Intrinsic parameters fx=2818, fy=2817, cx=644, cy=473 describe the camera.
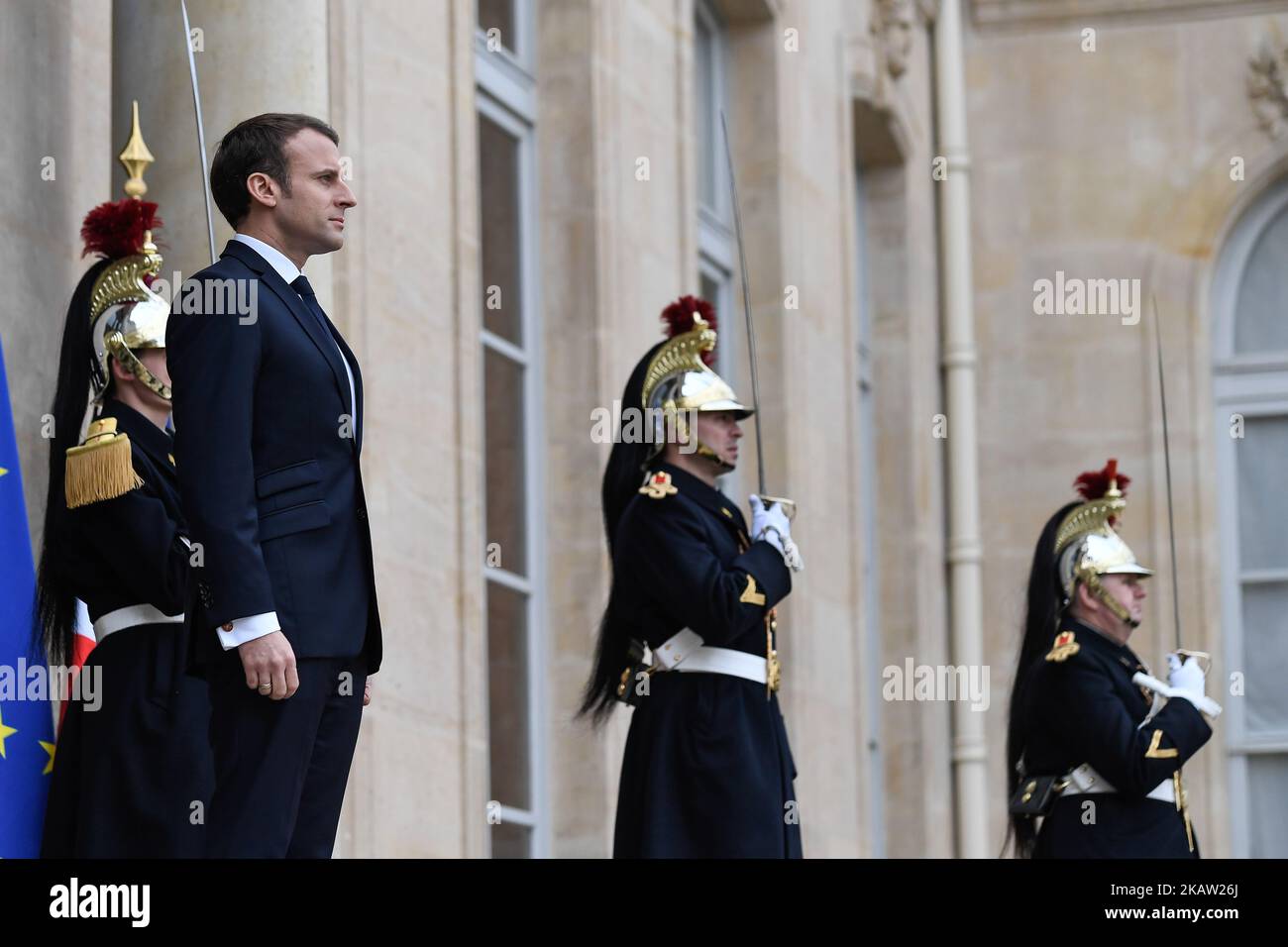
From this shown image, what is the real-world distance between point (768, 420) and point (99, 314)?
6576 mm

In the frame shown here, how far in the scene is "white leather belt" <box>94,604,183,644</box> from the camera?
17.1 ft

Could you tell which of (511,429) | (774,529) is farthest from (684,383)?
(511,429)

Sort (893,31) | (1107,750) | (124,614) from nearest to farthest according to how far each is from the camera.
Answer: (124,614) < (1107,750) < (893,31)

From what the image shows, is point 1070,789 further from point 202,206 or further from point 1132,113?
point 1132,113

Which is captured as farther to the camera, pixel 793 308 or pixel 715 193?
pixel 793 308

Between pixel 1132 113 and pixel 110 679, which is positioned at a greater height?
pixel 1132 113

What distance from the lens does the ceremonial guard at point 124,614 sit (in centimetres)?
514

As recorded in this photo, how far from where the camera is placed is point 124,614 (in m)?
5.25

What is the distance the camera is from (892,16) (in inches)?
554

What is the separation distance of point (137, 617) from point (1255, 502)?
10360 millimetres

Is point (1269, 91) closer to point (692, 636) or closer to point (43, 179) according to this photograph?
point (692, 636)

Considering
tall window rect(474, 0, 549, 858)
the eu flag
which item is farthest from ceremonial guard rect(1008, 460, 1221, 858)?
the eu flag

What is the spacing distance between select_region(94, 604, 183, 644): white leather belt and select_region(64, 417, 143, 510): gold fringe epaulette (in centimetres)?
22
